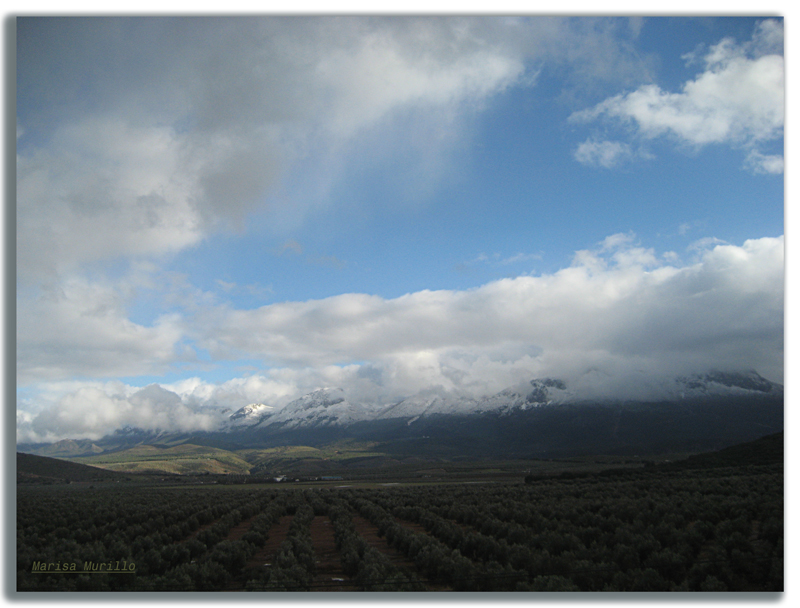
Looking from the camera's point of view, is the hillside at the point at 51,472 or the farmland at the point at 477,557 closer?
the farmland at the point at 477,557

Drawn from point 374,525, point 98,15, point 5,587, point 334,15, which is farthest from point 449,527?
point 98,15

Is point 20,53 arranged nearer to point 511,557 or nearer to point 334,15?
point 334,15

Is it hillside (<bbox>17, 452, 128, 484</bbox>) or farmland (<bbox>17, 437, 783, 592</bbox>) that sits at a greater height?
farmland (<bbox>17, 437, 783, 592</bbox>)

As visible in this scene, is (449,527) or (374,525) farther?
(374,525)

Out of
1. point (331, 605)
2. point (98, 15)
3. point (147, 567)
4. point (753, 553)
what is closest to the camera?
point (331, 605)

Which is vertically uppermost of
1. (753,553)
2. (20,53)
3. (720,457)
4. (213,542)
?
(20,53)

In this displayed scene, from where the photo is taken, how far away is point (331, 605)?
8.71m

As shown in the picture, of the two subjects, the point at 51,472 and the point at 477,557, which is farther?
the point at 51,472

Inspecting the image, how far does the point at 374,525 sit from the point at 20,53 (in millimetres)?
20736

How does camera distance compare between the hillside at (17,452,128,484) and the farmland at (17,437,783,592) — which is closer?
the farmland at (17,437,783,592)

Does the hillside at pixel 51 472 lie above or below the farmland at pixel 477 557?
below

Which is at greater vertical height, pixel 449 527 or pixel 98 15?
pixel 98 15

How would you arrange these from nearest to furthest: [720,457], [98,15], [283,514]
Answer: [98,15]
[283,514]
[720,457]

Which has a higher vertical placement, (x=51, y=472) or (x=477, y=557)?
(x=477, y=557)
